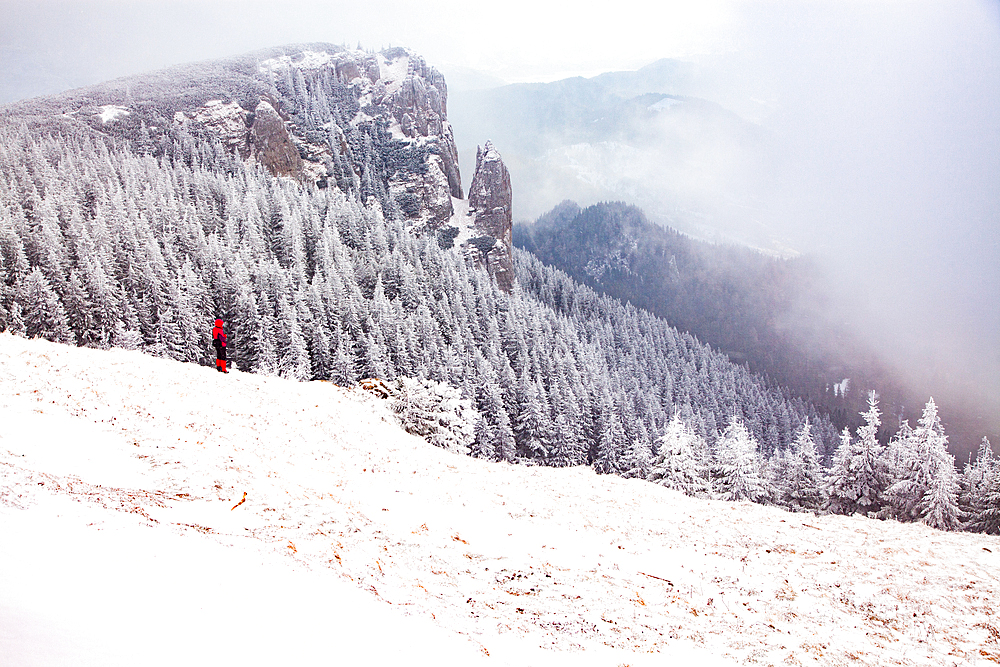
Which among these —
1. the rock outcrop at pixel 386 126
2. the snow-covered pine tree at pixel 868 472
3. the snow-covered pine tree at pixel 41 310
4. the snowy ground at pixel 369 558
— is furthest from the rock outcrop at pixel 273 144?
the snow-covered pine tree at pixel 868 472

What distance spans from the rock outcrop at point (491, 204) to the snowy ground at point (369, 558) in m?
117

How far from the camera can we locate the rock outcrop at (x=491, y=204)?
451 feet

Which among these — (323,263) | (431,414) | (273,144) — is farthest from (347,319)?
(273,144)

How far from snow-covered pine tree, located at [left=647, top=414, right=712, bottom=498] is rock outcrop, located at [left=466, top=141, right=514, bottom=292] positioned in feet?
322

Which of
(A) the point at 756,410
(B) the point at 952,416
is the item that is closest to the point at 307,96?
(A) the point at 756,410

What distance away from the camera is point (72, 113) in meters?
106

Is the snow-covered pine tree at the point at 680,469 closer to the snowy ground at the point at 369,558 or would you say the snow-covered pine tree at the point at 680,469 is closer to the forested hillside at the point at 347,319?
the forested hillside at the point at 347,319

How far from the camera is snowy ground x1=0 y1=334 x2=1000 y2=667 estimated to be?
270 inches

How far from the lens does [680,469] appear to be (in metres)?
39.8

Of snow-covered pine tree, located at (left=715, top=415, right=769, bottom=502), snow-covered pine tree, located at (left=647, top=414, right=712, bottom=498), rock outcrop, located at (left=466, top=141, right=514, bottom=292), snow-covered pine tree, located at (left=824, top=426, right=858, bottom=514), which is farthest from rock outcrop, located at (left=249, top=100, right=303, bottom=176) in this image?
snow-covered pine tree, located at (left=824, top=426, right=858, bottom=514)

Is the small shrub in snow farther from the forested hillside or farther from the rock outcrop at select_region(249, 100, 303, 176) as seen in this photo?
the rock outcrop at select_region(249, 100, 303, 176)

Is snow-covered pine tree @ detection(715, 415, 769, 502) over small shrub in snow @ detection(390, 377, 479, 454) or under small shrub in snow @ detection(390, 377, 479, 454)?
under

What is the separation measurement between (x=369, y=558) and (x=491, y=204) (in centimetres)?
13709

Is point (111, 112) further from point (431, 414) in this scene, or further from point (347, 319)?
point (431, 414)
